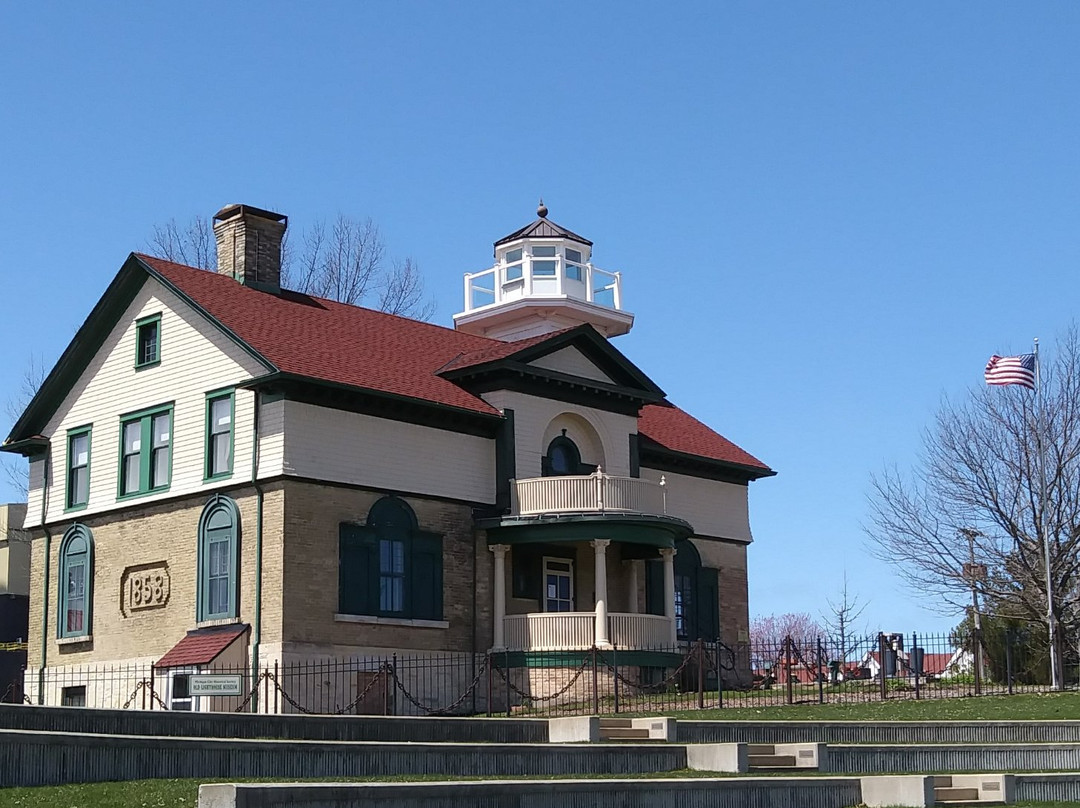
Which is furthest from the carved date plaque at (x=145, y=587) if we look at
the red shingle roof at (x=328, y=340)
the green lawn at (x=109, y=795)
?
the green lawn at (x=109, y=795)

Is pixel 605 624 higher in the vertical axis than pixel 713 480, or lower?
lower

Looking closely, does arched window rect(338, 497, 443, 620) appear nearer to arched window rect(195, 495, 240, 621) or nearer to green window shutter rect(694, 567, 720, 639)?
arched window rect(195, 495, 240, 621)

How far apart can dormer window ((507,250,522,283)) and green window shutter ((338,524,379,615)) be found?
12.6 metres

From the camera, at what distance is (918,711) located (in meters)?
28.2

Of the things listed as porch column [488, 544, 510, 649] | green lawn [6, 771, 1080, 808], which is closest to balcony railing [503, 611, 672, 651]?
porch column [488, 544, 510, 649]

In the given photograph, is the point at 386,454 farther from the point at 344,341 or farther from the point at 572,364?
the point at 572,364

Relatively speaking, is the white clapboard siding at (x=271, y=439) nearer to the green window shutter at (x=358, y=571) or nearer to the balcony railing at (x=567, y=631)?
the green window shutter at (x=358, y=571)

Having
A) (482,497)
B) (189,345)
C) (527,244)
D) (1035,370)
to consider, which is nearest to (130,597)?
(189,345)

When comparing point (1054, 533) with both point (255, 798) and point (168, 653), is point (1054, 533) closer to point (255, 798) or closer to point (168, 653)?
point (168, 653)

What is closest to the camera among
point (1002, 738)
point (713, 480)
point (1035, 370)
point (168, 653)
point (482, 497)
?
point (1002, 738)

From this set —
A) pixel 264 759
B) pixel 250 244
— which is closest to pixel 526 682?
pixel 250 244

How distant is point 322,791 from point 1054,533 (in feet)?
106

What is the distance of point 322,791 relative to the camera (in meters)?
14.4

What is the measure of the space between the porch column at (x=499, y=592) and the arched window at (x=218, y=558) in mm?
5880
